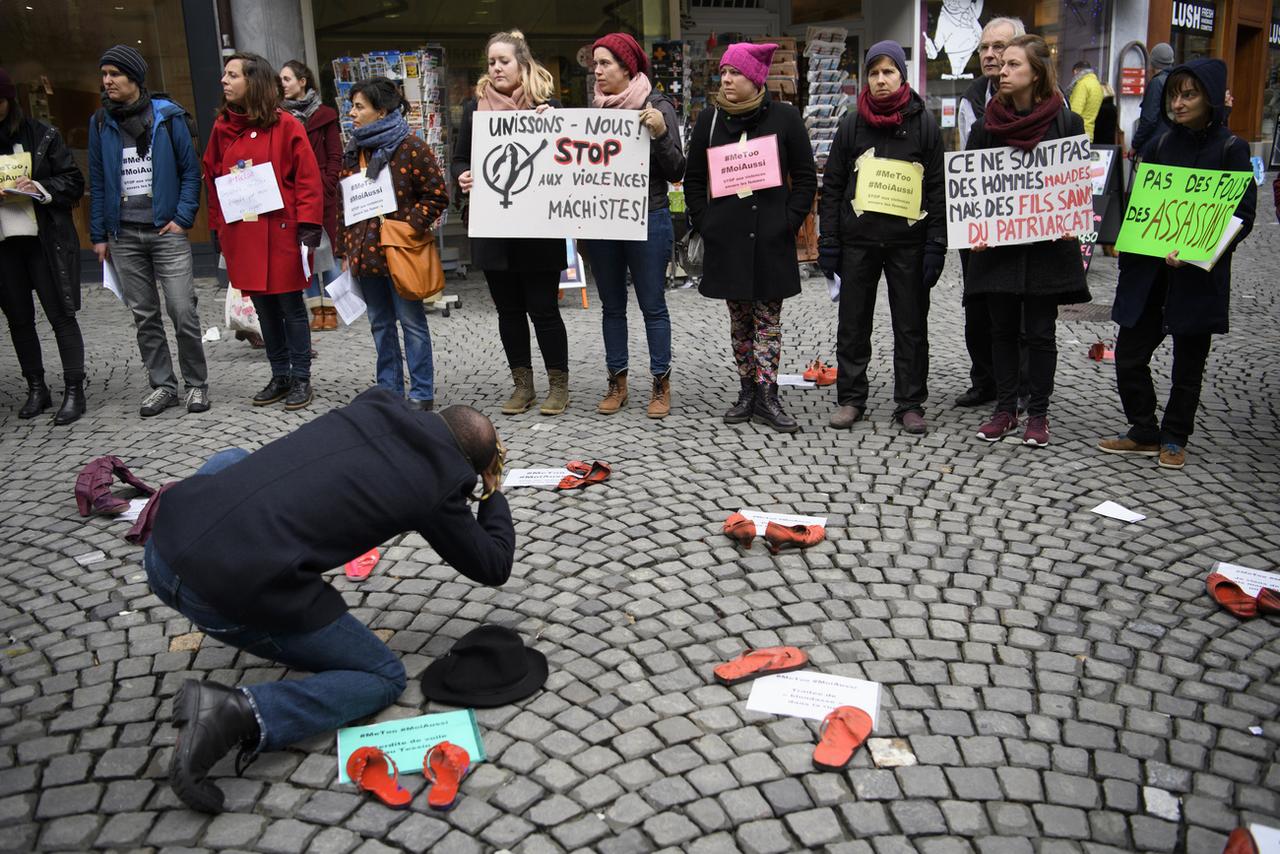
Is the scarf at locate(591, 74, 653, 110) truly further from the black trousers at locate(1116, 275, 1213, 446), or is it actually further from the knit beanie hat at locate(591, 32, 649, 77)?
the black trousers at locate(1116, 275, 1213, 446)

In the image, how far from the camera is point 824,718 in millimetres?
3227

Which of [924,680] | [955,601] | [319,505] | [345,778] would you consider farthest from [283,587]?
[955,601]

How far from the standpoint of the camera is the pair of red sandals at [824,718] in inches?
119

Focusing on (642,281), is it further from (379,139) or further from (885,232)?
(379,139)

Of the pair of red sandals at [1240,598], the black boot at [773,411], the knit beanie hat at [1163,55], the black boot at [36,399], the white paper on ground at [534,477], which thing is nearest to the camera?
the pair of red sandals at [1240,598]

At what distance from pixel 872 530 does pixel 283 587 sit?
263 centimetres

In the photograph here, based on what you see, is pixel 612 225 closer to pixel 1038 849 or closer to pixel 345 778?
pixel 345 778

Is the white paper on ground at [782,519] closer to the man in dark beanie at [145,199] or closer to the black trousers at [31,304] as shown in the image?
the man in dark beanie at [145,199]

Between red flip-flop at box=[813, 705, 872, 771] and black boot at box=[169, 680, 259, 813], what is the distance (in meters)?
1.61

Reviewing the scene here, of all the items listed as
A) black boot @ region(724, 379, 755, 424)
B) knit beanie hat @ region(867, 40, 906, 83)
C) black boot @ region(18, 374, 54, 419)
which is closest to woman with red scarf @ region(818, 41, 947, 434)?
knit beanie hat @ region(867, 40, 906, 83)

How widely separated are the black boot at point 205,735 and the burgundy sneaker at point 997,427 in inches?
165

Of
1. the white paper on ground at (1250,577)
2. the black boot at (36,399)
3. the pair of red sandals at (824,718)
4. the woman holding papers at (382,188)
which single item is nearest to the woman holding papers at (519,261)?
the woman holding papers at (382,188)

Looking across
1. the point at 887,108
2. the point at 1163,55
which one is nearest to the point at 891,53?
the point at 887,108

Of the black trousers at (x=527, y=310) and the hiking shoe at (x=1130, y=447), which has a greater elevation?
the black trousers at (x=527, y=310)
